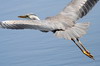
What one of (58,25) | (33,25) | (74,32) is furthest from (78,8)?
(33,25)

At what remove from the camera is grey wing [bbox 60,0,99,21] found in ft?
43.5

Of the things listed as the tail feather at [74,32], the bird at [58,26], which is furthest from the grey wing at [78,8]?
the tail feather at [74,32]

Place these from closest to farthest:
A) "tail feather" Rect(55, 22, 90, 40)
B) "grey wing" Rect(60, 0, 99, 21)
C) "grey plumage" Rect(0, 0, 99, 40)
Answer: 1. "tail feather" Rect(55, 22, 90, 40)
2. "grey plumage" Rect(0, 0, 99, 40)
3. "grey wing" Rect(60, 0, 99, 21)

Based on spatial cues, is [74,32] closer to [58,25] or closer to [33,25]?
[58,25]

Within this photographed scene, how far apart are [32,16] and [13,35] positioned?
299 centimetres

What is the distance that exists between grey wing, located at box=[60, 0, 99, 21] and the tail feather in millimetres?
779

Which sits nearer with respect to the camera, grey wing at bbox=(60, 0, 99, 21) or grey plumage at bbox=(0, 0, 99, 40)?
grey plumage at bbox=(0, 0, 99, 40)

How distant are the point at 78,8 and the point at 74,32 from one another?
128 cm

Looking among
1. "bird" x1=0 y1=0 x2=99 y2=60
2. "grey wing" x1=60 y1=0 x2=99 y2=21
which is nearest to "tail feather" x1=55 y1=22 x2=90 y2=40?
"bird" x1=0 y1=0 x2=99 y2=60

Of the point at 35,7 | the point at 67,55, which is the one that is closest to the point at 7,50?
the point at 67,55

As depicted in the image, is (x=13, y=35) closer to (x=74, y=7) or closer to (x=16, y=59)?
(x=16, y=59)

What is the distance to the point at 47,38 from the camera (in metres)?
16.5

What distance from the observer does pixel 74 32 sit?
480 inches

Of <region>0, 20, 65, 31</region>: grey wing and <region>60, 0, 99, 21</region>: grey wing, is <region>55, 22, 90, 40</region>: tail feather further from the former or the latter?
<region>60, 0, 99, 21</region>: grey wing
